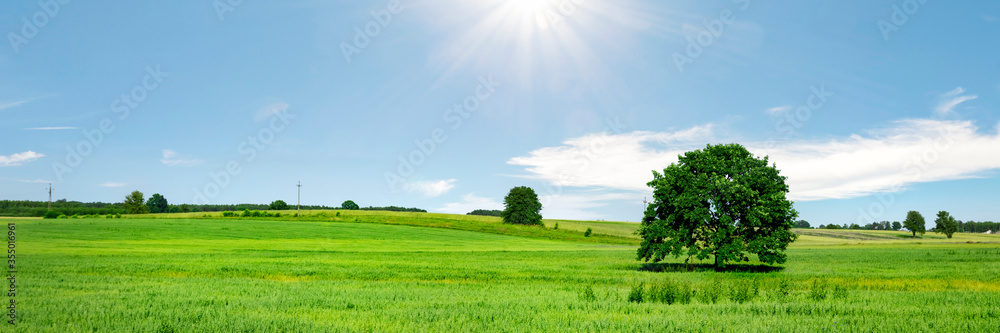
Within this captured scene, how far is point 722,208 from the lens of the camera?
31.4 meters

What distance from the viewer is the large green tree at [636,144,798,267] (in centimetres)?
3075

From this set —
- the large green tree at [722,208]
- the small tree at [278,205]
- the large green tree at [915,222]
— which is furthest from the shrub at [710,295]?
the small tree at [278,205]

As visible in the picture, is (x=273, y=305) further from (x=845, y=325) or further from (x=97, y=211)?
(x=97, y=211)

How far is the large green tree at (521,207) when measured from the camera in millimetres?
133625

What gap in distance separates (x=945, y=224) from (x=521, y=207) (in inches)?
5057

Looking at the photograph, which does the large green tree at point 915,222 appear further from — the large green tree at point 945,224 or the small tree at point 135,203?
the small tree at point 135,203

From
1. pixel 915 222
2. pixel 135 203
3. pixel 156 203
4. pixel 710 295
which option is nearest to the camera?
pixel 710 295

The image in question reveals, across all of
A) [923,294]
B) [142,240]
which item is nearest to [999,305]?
[923,294]

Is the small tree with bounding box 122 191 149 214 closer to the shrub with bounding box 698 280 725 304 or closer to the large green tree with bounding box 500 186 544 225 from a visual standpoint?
the large green tree with bounding box 500 186 544 225

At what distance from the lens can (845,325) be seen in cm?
1082

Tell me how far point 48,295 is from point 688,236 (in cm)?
2905

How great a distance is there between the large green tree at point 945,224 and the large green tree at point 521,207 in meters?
123

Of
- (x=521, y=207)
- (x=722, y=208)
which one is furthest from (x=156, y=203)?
(x=722, y=208)

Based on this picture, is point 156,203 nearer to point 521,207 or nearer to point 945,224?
point 521,207
